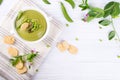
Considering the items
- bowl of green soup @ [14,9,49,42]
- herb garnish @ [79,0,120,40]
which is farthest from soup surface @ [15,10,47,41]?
herb garnish @ [79,0,120,40]

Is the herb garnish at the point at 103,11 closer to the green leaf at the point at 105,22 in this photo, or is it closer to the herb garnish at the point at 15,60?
the green leaf at the point at 105,22

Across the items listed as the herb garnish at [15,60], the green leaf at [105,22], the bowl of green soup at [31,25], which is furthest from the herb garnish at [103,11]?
the herb garnish at [15,60]

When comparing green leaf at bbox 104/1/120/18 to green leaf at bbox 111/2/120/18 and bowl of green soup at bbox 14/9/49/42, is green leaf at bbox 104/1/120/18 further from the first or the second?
bowl of green soup at bbox 14/9/49/42

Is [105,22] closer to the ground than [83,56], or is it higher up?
higher up

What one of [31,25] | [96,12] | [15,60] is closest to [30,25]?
[31,25]

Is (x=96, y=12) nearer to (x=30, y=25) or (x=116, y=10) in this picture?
(x=116, y=10)

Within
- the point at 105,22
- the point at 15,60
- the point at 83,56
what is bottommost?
the point at 15,60
